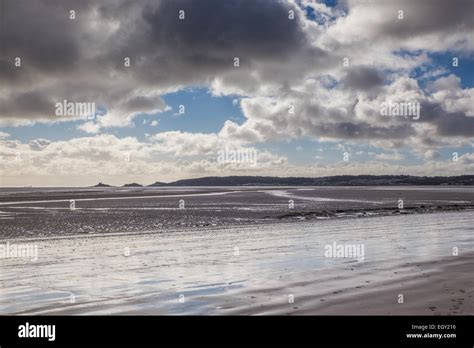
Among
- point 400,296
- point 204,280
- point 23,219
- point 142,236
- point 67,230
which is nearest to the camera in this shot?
point 400,296

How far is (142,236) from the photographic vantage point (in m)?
28.5

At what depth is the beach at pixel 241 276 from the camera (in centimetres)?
1188

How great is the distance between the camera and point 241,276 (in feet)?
51.5

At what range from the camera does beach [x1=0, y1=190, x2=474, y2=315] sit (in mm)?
11883
